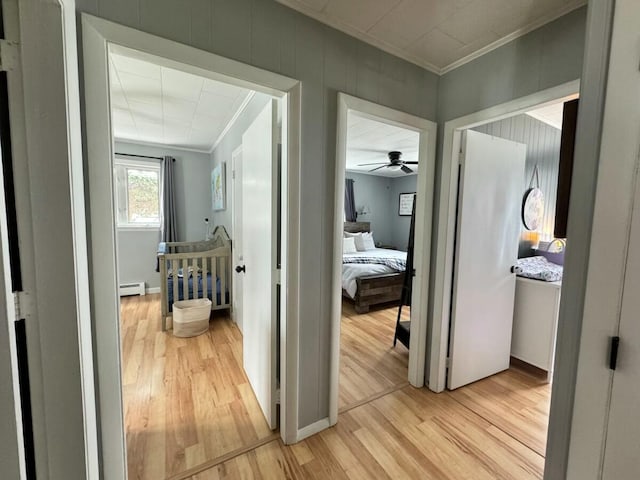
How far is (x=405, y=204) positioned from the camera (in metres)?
6.80

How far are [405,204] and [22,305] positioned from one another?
6842 mm

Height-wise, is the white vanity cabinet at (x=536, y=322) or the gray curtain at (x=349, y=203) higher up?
the gray curtain at (x=349, y=203)

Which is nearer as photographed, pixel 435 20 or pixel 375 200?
pixel 435 20

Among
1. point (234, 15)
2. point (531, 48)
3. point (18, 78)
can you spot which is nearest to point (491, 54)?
point (531, 48)

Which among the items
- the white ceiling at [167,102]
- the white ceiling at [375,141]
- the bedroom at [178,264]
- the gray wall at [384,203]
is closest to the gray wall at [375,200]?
the gray wall at [384,203]

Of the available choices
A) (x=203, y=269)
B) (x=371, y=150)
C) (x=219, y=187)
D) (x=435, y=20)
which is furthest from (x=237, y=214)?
(x=371, y=150)

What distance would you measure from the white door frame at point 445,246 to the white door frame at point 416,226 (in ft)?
0.25

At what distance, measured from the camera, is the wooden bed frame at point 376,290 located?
3755 mm

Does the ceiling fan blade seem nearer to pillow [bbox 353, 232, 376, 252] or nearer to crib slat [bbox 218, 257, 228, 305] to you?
pillow [bbox 353, 232, 376, 252]

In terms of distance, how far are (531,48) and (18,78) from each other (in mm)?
2315

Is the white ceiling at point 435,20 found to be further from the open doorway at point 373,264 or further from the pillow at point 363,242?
the pillow at point 363,242

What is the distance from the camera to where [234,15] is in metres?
1.26

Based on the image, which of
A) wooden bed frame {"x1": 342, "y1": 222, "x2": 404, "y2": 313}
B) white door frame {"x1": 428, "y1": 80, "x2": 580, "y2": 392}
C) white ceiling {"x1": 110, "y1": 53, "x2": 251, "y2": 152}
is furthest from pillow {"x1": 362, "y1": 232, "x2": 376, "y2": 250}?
white door frame {"x1": 428, "y1": 80, "x2": 580, "y2": 392}

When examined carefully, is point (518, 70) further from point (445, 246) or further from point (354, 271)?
point (354, 271)
